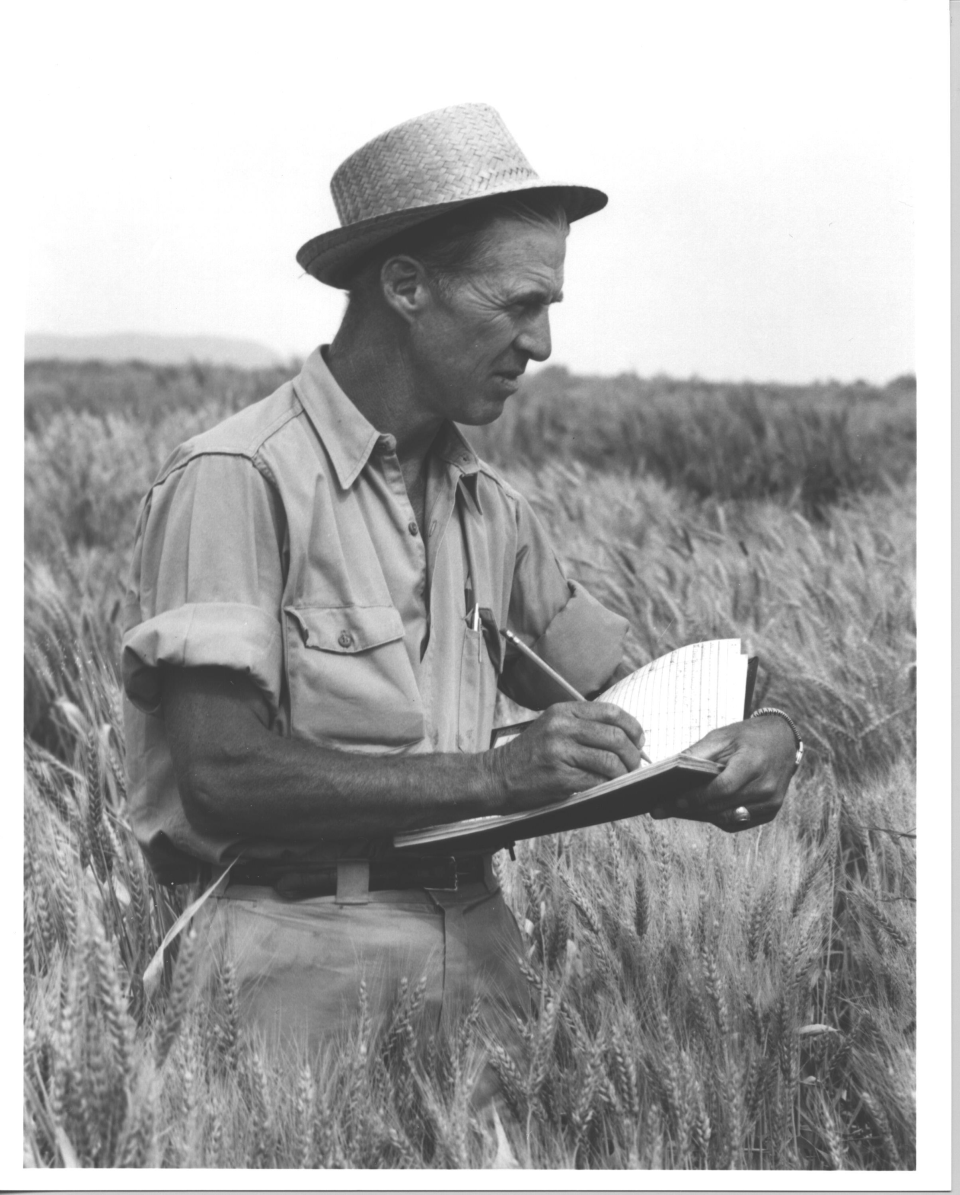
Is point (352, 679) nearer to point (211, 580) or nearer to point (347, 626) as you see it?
point (347, 626)

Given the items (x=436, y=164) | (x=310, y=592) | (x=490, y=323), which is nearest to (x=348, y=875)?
(x=310, y=592)

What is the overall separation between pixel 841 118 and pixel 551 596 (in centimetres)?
136

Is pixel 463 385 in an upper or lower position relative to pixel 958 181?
lower

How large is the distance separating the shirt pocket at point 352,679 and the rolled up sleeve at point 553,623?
47cm

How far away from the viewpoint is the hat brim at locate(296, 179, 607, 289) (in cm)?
243

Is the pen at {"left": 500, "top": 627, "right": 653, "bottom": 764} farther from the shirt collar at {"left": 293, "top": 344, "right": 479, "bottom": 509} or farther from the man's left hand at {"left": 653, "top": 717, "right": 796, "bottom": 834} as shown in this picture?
the shirt collar at {"left": 293, "top": 344, "right": 479, "bottom": 509}

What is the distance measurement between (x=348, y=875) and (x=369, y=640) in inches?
15.1

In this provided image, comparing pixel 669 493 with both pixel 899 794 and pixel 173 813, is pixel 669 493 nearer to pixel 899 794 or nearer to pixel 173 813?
pixel 899 794

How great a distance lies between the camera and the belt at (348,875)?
8.00 ft

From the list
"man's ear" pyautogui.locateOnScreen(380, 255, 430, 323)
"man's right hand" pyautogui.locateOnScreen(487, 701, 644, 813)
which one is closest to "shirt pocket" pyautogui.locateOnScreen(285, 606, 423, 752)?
"man's right hand" pyautogui.locateOnScreen(487, 701, 644, 813)

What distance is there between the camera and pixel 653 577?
420cm

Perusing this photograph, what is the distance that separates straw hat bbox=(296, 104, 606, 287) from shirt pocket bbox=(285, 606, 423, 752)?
0.62 m

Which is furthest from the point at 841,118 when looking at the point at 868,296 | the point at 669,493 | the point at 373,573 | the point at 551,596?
the point at 669,493

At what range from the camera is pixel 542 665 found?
256cm
